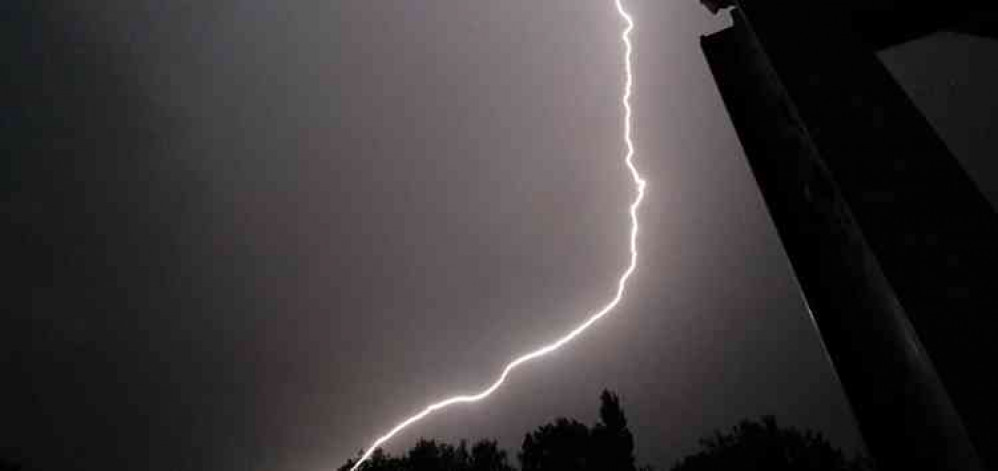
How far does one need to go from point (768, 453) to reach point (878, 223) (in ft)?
155

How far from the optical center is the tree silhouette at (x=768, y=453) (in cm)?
3534

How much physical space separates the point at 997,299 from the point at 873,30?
86 centimetres

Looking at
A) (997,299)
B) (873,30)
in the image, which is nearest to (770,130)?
(873,30)

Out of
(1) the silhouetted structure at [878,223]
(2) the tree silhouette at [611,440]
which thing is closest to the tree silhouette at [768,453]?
(2) the tree silhouette at [611,440]

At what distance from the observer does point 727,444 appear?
45656 mm

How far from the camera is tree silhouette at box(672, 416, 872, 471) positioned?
1391 inches

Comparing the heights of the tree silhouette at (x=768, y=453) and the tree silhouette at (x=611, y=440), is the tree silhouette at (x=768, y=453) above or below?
below

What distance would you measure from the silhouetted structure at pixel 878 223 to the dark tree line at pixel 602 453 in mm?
37142

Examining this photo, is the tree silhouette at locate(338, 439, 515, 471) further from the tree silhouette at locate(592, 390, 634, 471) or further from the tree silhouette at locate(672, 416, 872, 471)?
the tree silhouette at locate(672, 416, 872, 471)

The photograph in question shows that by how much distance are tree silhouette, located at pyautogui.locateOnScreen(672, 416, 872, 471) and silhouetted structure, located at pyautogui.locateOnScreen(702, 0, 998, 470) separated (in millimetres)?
42791

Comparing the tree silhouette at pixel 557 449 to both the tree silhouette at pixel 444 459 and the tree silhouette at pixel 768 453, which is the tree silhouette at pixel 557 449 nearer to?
the tree silhouette at pixel 444 459

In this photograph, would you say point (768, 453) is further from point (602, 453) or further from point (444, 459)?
point (444, 459)

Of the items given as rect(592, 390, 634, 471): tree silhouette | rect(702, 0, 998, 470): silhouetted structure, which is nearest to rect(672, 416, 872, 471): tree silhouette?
rect(592, 390, 634, 471): tree silhouette

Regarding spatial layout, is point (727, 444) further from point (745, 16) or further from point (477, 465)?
point (745, 16)
